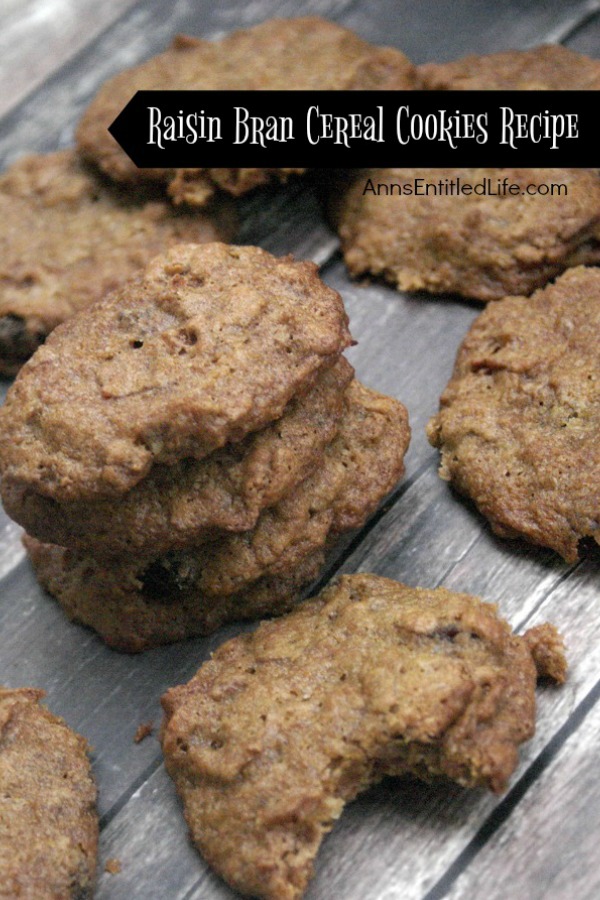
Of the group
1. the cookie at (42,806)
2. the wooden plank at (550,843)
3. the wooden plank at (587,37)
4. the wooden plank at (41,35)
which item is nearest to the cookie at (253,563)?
the cookie at (42,806)

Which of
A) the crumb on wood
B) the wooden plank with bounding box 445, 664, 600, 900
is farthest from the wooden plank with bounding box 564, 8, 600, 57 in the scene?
the crumb on wood

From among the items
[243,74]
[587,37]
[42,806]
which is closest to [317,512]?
[42,806]

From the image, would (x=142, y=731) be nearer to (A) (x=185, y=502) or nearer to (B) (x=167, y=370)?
(A) (x=185, y=502)

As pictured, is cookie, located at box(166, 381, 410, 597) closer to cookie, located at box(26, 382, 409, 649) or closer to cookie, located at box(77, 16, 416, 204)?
cookie, located at box(26, 382, 409, 649)

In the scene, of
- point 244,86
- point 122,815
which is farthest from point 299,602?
point 244,86

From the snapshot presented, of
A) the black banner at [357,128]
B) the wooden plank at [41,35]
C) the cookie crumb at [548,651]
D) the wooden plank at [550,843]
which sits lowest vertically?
the wooden plank at [550,843]

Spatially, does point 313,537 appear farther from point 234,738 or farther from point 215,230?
point 215,230

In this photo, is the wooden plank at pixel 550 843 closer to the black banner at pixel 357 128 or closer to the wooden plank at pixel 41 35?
the black banner at pixel 357 128

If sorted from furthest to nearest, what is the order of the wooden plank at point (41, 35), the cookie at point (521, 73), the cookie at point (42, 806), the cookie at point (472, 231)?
the wooden plank at point (41, 35), the cookie at point (521, 73), the cookie at point (472, 231), the cookie at point (42, 806)
